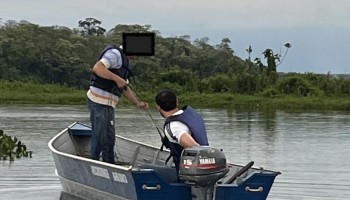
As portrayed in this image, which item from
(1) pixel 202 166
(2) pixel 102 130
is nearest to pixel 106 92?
(2) pixel 102 130

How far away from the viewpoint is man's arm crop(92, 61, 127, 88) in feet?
35.5

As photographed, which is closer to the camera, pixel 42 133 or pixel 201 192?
pixel 201 192

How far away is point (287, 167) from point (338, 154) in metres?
3.13

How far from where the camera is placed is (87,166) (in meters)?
10.8

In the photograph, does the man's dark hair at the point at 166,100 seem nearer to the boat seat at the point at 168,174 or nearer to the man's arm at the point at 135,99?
the boat seat at the point at 168,174

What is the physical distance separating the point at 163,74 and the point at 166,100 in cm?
4457

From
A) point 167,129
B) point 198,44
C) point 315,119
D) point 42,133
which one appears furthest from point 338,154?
point 198,44

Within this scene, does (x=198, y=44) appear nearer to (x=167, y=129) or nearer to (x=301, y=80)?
(x=301, y=80)

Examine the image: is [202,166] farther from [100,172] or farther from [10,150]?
[10,150]

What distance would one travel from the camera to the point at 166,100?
9.52 metres

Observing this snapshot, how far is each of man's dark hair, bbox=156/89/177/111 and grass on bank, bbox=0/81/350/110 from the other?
3577 centimetres

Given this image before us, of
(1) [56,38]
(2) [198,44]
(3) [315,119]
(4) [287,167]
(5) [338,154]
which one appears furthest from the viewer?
(2) [198,44]

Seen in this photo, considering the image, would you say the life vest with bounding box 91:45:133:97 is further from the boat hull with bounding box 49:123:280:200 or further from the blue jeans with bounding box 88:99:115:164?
the boat hull with bounding box 49:123:280:200

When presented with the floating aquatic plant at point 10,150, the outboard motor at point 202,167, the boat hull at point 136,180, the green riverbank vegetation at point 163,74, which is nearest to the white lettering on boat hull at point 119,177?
the boat hull at point 136,180
